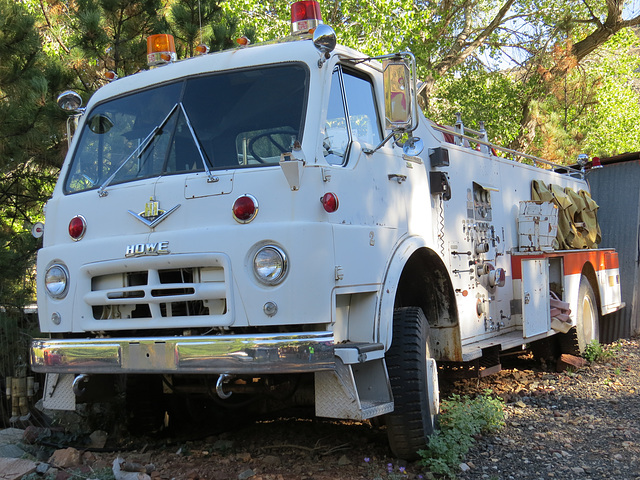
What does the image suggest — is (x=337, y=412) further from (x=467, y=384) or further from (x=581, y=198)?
(x=581, y=198)

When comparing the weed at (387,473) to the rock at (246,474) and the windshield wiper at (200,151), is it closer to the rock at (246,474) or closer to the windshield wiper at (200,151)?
the rock at (246,474)

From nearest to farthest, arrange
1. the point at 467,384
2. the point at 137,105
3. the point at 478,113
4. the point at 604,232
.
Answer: the point at 137,105
the point at 467,384
the point at 604,232
the point at 478,113

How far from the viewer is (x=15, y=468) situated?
429cm

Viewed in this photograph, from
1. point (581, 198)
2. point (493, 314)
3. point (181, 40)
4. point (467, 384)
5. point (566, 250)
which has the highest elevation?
point (181, 40)

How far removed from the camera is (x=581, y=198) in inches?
368

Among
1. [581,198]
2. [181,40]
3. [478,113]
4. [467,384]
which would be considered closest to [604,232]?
[581,198]

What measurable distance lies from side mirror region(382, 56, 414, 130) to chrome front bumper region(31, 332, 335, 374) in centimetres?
138

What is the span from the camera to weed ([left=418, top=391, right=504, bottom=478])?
14.7 feet

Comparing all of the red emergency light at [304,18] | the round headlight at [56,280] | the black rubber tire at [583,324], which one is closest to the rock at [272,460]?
the round headlight at [56,280]

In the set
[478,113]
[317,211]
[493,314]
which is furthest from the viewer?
[478,113]

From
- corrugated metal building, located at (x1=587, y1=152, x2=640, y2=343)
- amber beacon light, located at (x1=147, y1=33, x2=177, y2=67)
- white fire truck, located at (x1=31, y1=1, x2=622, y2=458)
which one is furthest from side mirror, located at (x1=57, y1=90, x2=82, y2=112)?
corrugated metal building, located at (x1=587, y1=152, x2=640, y2=343)

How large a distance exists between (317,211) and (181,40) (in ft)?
17.9

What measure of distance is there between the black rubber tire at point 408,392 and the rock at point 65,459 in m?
2.04

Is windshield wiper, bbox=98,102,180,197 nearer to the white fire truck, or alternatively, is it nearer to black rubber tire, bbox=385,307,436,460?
the white fire truck
